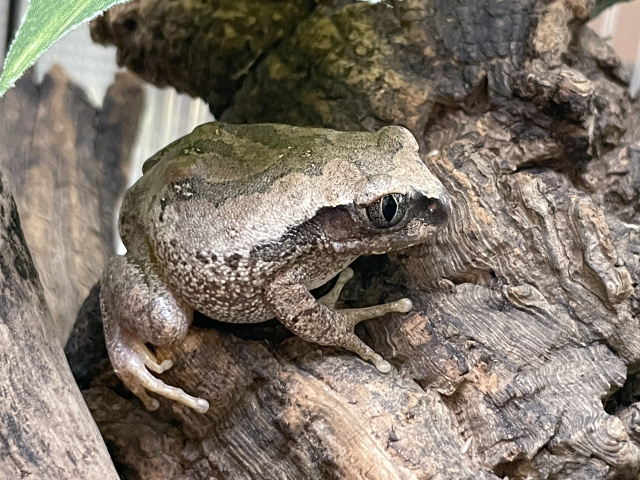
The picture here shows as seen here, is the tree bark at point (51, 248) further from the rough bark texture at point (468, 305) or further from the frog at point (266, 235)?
the rough bark texture at point (468, 305)

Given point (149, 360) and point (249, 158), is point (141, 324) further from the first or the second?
point (249, 158)

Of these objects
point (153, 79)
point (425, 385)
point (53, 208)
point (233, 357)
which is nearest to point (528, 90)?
point (425, 385)

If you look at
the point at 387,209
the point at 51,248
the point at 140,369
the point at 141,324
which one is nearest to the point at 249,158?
the point at 387,209

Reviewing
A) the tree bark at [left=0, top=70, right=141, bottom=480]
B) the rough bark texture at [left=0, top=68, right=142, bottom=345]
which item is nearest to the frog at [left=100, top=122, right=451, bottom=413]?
the tree bark at [left=0, top=70, right=141, bottom=480]

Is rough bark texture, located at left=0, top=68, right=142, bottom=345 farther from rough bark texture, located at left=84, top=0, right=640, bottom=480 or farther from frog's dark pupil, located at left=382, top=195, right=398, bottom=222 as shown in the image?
frog's dark pupil, located at left=382, top=195, right=398, bottom=222

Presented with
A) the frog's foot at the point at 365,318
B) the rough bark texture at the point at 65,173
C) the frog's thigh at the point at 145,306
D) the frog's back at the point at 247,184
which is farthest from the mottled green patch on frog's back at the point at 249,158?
the rough bark texture at the point at 65,173

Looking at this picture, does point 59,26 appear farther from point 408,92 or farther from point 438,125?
point 438,125
